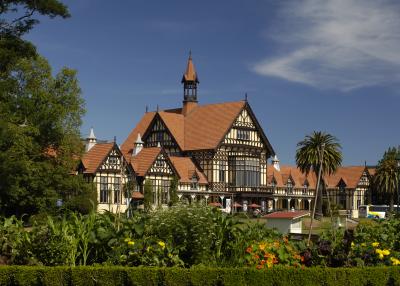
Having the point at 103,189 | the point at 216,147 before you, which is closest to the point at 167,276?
the point at 103,189

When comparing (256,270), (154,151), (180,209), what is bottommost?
(256,270)

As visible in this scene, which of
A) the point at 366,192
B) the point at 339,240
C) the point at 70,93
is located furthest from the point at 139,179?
the point at 339,240

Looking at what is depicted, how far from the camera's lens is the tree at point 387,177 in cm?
8506

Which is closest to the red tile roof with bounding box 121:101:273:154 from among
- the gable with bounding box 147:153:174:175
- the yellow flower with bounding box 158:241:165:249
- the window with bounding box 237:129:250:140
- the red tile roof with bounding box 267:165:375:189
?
the window with bounding box 237:129:250:140

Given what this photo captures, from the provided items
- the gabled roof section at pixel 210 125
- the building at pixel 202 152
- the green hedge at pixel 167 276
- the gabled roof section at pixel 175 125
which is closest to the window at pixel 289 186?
the building at pixel 202 152

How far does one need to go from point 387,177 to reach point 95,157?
40.4 metres

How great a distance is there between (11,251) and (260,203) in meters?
66.8

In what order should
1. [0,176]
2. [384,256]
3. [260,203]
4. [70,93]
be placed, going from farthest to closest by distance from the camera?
[260,203], [70,93], [0,176], [384,256]

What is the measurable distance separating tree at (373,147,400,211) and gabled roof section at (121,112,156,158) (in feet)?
97.3

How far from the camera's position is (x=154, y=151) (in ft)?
220

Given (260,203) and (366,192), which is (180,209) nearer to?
(260,203)

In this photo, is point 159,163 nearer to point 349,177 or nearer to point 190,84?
point 190,84

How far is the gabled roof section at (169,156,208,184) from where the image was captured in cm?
7006

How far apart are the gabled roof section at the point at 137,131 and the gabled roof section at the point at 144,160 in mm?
9010
